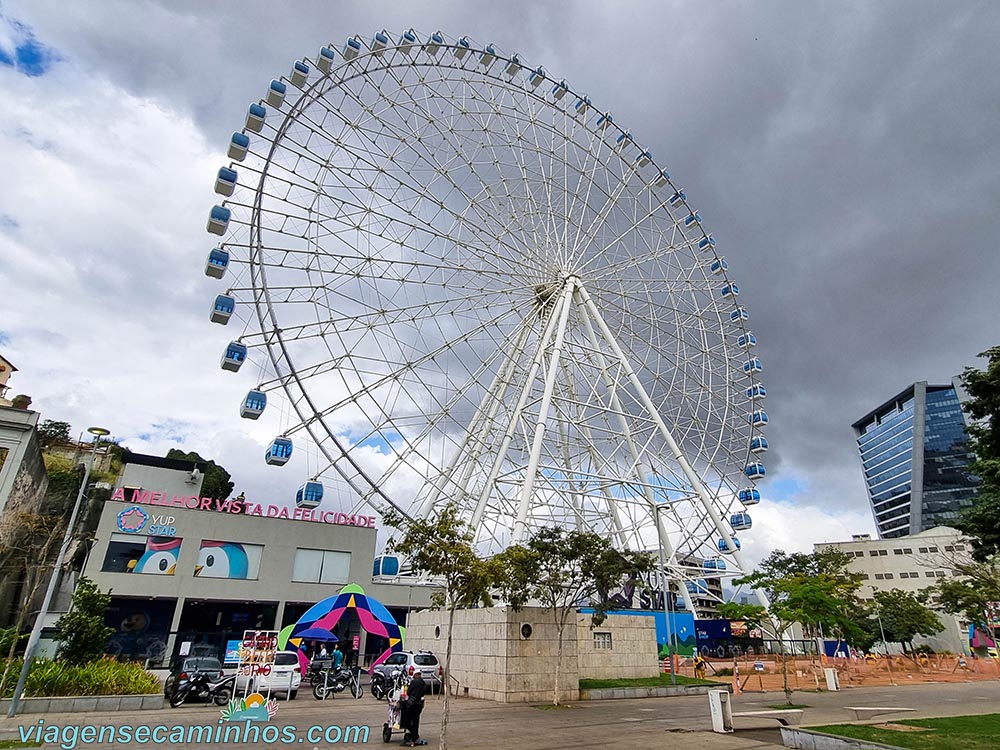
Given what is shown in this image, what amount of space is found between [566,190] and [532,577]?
19.4 meters

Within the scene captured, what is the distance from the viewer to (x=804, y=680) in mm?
31750

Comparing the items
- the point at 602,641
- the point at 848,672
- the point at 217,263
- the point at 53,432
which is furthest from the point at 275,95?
the point at 53,432

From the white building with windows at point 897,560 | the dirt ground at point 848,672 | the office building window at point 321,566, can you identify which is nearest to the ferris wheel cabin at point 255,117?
the office building window at point 321,566

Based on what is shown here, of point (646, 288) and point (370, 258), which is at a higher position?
point (646, 288)

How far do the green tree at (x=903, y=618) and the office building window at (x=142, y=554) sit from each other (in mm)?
62864

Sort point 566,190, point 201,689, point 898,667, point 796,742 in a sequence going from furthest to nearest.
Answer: point 898,667 < point 566,190 < point 201,689 < point 796,742

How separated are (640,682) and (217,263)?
79.1ft

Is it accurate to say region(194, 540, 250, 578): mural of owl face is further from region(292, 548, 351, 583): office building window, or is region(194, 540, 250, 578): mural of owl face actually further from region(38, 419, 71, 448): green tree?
region(38, 419, 71, 448): green tree

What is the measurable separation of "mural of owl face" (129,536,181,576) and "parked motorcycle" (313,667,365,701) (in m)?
17.9

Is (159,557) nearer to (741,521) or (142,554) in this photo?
(142,554)

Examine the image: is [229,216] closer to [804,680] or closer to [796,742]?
[796,742]

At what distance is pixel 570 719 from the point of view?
1733 centimetres

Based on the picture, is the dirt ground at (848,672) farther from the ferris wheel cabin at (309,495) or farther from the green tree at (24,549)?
the green tree at (24,549)

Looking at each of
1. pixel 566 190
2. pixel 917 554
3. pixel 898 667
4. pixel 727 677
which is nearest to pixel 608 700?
pixel 727 677
